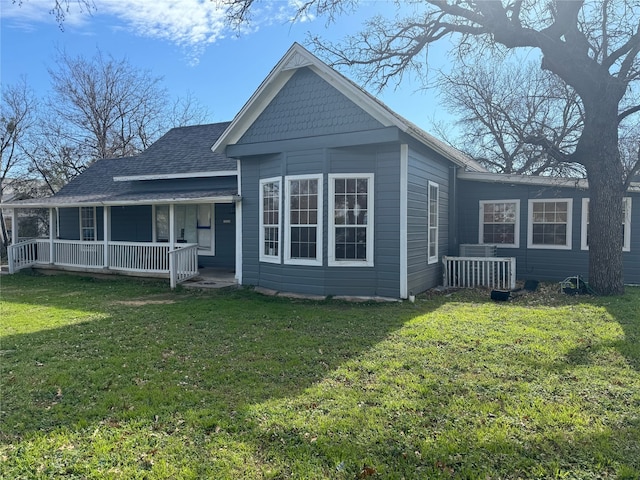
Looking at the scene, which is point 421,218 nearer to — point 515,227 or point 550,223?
point 515,227

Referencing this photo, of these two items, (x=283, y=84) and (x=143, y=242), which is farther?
(x=143, y=242)

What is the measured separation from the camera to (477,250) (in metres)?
11.6

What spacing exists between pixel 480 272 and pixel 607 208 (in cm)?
322

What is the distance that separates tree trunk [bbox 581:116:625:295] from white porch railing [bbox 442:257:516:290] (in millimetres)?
1898

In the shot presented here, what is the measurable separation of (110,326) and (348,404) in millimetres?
5086

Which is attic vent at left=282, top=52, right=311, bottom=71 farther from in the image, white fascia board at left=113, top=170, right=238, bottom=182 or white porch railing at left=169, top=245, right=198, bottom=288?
white porch railing at left=169, top=245, right=198, bottom=288

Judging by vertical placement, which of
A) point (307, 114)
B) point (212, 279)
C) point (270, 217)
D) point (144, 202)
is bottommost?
point (212, 279)

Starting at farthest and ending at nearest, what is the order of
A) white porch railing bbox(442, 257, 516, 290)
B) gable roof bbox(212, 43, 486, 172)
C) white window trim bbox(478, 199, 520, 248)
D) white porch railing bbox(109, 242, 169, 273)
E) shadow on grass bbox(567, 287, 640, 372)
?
white window trim bbox(478, 199, 520, 248)
white porch railing bbox(109, 242, 169, 273)
white porch railing bbox(442, 257, 516, 290)
gable roof bbox(212, 43, 486, 172)
shadow on grass bbox(567, 287, 640, 372)

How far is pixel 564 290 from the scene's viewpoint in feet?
33.1

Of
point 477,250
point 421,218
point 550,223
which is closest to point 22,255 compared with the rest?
point 421,218

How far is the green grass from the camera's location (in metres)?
Result: 3.06

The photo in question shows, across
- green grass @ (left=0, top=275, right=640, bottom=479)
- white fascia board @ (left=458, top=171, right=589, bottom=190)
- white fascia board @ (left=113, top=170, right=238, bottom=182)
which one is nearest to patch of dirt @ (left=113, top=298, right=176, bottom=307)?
green grass @ (left=0, top=275, right=640, bottom=479)

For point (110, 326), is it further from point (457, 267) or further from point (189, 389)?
point (457, 267)

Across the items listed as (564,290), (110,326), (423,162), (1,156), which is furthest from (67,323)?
(1,156)
